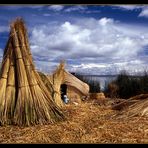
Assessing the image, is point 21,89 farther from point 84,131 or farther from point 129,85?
point 129,85

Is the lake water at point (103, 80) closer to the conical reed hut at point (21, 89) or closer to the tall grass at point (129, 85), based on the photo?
the tall grass at point (129, 85)

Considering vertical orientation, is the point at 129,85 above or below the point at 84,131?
above

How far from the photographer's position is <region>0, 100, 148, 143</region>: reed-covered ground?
4.60 meters

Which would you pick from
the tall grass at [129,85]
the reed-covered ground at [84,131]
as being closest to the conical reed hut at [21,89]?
the reed-covered ground at [84,131]

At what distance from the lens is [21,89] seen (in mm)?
5141

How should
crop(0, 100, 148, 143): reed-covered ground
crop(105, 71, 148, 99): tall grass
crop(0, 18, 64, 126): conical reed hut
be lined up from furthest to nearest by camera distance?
crop(105, 71, 148, 99): tall grass
crop(0, 18, 64, 126): conical reed hut
crop(0, 100, 148, 143): reed-covered ground

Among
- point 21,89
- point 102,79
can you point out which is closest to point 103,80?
point 102,79

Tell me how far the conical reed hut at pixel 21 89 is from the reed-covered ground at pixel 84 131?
0.44 feet

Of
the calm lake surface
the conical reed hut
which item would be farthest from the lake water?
the conical reed hut

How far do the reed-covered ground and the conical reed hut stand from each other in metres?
0.14

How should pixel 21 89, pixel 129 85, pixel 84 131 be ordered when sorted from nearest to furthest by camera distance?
pixel 84 131 → pixel 21 89 → pixel 129 85

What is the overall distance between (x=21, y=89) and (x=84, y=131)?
3.17 feet

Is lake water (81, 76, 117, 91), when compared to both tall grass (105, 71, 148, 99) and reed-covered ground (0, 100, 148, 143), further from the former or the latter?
reed-covered ground (0, 100, 148, 143)
